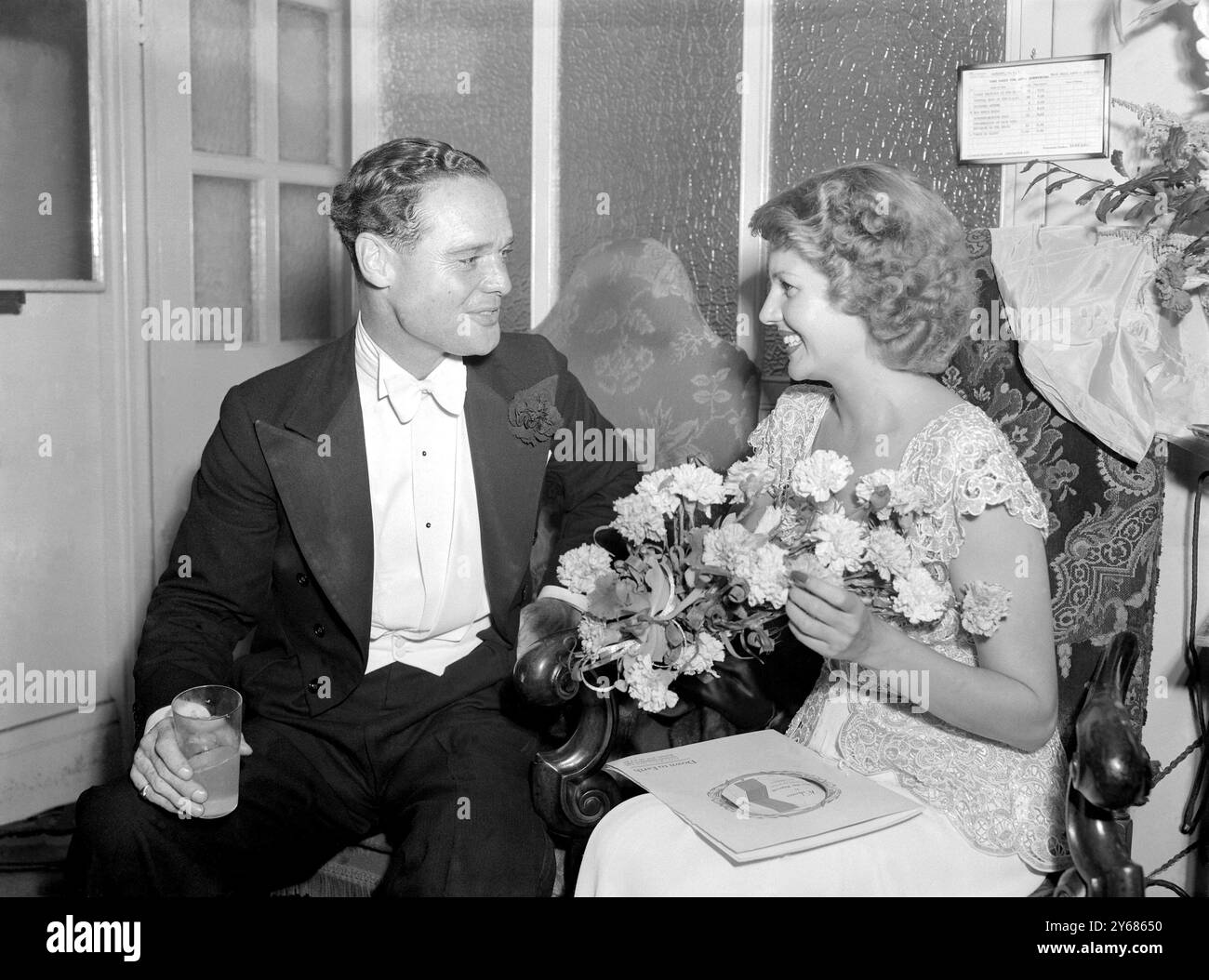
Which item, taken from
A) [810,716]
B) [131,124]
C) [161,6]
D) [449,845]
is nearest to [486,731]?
[449,845]

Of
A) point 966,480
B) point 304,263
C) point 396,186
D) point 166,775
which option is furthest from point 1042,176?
point 304,263

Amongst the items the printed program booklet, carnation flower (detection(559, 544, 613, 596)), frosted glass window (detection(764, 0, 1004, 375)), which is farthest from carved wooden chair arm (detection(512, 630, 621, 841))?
frosted glass window (detection(764, 0, 1004, 375))

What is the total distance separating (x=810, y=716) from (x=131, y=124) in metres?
2.29

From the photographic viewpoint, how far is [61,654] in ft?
9.93

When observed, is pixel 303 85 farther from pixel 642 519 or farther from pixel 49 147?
pixel 642 519

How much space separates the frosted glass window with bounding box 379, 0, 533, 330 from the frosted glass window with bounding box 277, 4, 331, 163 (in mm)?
215

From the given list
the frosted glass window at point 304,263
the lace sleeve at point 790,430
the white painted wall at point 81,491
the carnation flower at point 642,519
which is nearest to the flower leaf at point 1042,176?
the lace sleeve at point 790,430

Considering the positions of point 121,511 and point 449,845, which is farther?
point 121,511

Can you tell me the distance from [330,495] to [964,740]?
41.2 inches

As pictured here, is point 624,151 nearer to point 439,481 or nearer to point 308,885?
point 439,481

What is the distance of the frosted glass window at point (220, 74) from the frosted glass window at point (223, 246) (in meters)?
0.11

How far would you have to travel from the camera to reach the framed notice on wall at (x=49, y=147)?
281cm

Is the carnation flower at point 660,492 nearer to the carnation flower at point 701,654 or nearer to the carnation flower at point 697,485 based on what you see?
the carnation flower at point 697,485
